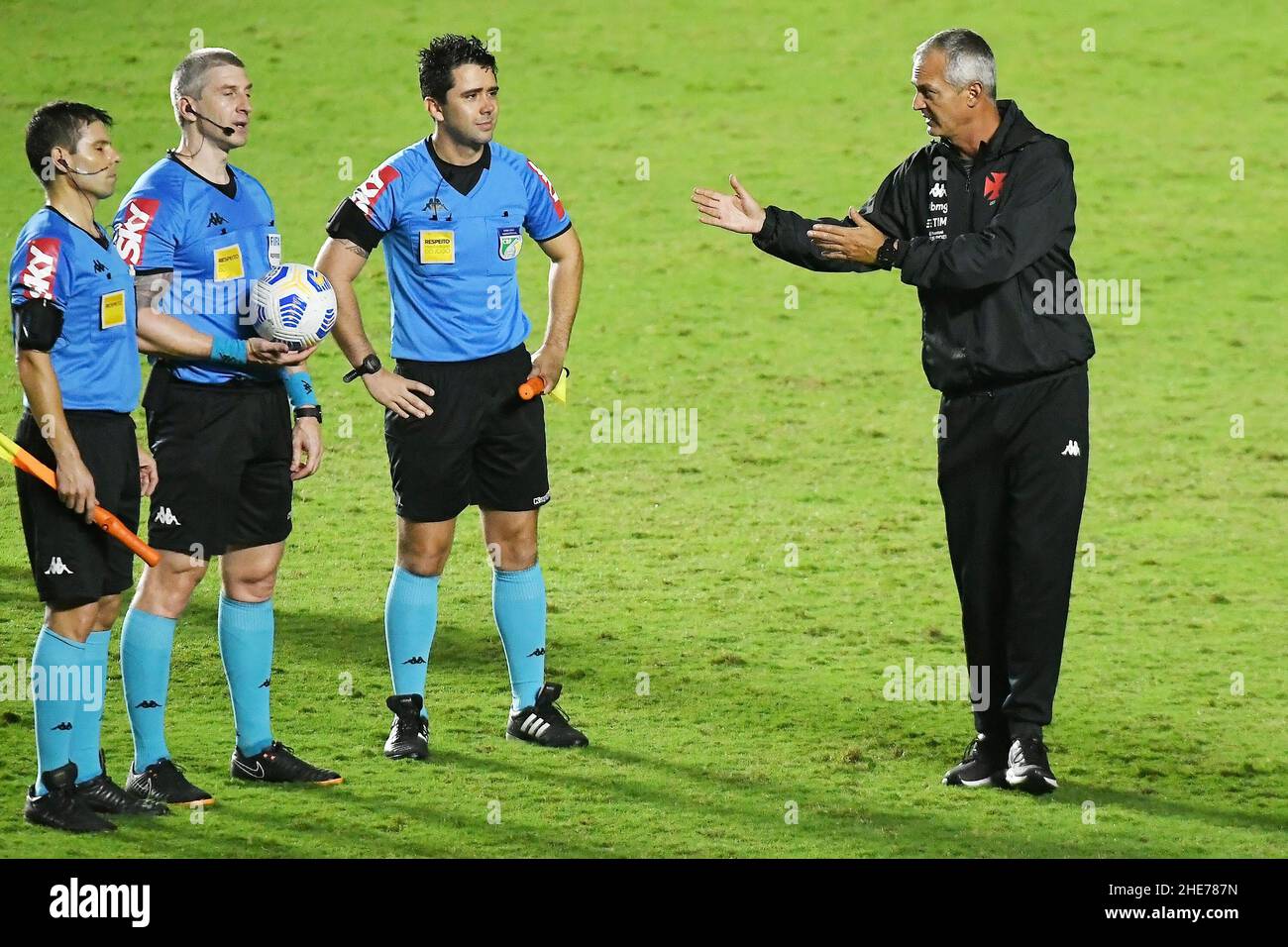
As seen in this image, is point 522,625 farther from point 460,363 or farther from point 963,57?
point 963,57

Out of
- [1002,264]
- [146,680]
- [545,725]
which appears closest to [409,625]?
[545,725]

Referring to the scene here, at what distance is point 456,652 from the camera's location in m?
6.77

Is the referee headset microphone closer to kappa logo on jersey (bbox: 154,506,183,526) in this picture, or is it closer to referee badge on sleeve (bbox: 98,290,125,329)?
referee badge on sleeve (bbox: 98,290,125,329)

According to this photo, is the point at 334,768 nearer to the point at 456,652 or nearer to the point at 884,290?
the point at 456,652

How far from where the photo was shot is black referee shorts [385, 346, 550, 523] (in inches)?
221

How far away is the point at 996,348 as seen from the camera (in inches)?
204

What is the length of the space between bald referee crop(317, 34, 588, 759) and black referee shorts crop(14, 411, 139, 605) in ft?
2.94

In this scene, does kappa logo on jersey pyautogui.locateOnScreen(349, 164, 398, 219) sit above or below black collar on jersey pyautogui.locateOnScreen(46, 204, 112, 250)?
above

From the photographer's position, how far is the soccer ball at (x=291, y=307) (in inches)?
198

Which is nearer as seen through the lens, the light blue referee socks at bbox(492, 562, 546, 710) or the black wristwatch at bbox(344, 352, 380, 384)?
the black wristwatch at bbox(344, 352, 380, 384)

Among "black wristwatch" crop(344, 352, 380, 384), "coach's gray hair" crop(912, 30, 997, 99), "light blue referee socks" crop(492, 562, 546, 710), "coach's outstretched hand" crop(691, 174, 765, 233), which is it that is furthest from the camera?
"light blue referee socks" crop(492, 562, 546, 710)

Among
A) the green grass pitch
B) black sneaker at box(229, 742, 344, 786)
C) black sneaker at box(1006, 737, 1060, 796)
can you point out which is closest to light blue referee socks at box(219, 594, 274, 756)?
black sneaker at box(229, 742, 344, 786)

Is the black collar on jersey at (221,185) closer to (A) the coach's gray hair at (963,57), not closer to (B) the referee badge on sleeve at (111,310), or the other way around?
(B) the referee badge on sleeve at (111,310)

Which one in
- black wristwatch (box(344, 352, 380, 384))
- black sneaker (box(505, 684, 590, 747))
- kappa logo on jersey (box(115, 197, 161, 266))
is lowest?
black sneaker (box(505, 684, 590, 747))
